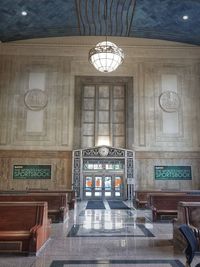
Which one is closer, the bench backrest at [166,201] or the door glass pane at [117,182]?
the bench backrest at [166,201]

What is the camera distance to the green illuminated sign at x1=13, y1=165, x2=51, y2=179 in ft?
47.1

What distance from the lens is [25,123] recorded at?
14.8 meters

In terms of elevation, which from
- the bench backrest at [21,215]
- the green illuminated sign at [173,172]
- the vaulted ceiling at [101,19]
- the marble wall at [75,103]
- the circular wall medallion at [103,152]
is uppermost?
the vaulted ceiling at [101,19]

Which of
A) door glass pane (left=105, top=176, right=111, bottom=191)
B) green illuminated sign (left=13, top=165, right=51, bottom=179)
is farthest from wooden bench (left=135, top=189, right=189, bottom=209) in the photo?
green illuminated sign (left=13, top=165, right=51, bottom=179)

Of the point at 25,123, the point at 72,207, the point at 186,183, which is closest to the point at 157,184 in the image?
the point at 186,183

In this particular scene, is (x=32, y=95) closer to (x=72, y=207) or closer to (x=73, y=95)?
(x=73, y=95)

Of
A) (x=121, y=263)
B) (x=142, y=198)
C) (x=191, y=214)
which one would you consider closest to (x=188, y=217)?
(x=191, y=214)

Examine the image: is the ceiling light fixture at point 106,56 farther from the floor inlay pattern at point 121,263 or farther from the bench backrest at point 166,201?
the floor inlay pattern at point 121,263

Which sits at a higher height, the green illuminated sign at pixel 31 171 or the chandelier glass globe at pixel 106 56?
the chandelier glass globe at pixel 106 56

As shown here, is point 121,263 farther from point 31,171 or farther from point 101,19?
point 101,19

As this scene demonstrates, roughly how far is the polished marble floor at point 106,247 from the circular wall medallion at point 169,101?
923 centimetres

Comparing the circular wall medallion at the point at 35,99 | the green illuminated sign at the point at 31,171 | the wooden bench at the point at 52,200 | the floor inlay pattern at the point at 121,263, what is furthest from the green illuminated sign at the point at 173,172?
the floor inlay pattern at the point at 121,263

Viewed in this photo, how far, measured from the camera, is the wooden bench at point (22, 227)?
13.3 feet

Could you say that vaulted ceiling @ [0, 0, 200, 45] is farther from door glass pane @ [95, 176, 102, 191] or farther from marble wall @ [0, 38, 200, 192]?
door glass pane @ [95, 176, 102, 191]
